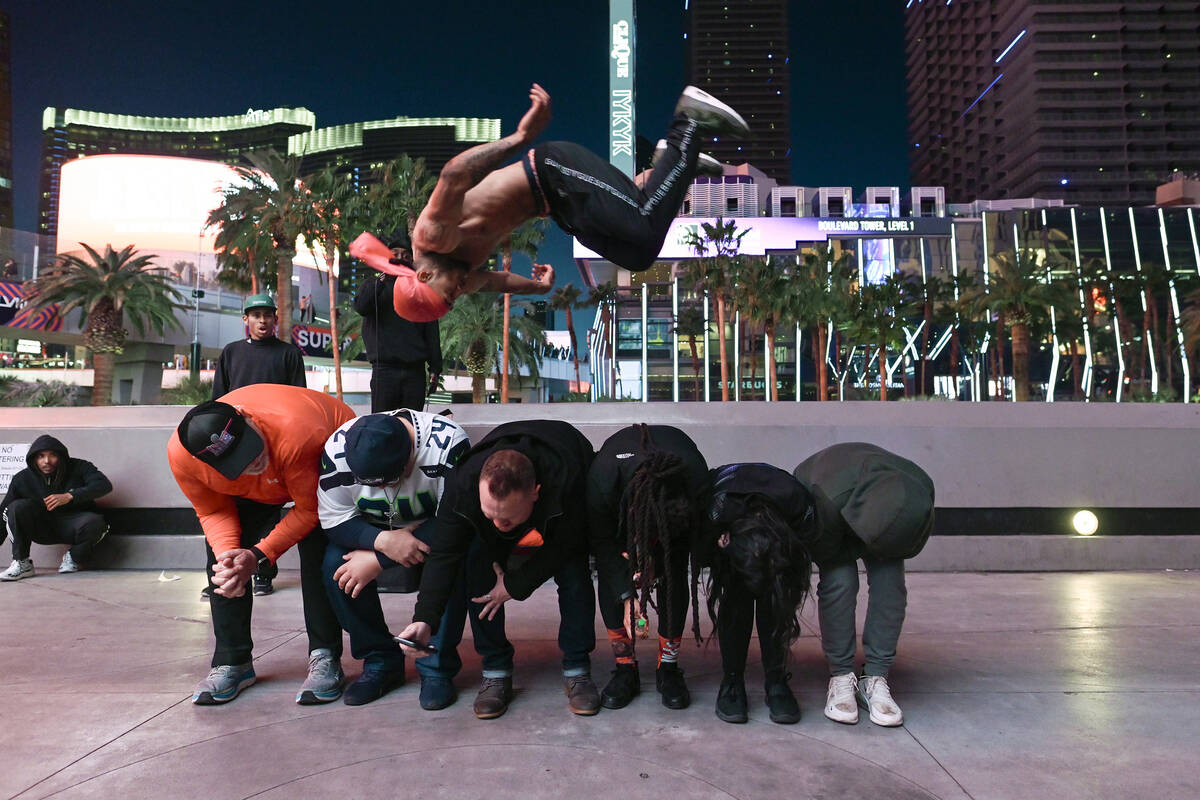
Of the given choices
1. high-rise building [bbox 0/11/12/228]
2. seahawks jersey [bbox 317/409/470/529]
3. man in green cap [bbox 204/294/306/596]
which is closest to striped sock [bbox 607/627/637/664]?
seahawks jersey [bbox 317/409/470/529]

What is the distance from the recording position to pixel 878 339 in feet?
132

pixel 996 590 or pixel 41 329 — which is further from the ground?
pixel 41 329

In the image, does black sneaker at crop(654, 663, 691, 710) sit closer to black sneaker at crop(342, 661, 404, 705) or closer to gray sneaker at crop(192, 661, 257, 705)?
black sneaker at crop(342, 661, 404, 705)

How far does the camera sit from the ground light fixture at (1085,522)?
5.92 meters

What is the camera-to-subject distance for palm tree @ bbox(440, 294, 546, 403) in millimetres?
26125

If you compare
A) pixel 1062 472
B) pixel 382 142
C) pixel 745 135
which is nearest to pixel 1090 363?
pixel 1062 472

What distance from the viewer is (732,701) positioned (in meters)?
2.81

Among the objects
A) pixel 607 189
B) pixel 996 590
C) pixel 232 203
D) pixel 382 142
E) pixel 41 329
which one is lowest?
pixel 996 590

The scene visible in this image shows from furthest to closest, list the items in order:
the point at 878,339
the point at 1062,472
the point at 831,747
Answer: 1. the point at 878,339
2. the point at 1062,472
3. the point at 831,747

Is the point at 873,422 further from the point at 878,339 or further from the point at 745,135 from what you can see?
the point at 878,339

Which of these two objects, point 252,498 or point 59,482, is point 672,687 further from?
point 59,482

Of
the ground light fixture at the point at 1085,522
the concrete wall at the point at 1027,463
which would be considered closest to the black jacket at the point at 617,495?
the concrete wall at the point at 1027,463

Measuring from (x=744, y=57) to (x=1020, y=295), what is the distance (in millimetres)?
164130

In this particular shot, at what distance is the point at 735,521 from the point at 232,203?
25.9 meters
